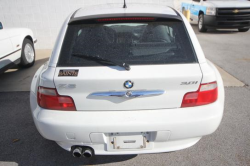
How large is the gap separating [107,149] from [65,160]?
781mm

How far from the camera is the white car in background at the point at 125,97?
1946mm

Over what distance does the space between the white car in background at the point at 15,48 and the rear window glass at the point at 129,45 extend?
3.23m

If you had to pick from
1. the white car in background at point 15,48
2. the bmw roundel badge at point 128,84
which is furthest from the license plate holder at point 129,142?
the white car in background at point 15,48

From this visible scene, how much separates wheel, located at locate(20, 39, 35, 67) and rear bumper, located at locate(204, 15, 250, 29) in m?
7.83

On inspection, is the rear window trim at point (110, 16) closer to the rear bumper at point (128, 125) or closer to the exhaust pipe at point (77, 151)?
the rear bumper at point (128, 125)

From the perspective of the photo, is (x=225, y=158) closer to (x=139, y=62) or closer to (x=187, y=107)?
(x=187, y=107)

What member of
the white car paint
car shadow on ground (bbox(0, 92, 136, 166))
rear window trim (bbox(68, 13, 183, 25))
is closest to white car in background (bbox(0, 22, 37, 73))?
car shadow on ground (bbox(0, 92, 136, 166))

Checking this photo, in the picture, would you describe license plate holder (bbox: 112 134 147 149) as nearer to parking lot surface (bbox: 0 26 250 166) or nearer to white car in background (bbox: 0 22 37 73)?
parking lot surface (bbox: 0 26 250 166)

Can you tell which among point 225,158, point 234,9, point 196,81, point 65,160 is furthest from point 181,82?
point 234,9

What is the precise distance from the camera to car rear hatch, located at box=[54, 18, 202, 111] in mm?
1938

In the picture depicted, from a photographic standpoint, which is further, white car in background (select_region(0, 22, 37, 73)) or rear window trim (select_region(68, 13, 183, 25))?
white car in background (select_region(0, 22, 37, 73))

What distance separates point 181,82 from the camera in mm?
1970

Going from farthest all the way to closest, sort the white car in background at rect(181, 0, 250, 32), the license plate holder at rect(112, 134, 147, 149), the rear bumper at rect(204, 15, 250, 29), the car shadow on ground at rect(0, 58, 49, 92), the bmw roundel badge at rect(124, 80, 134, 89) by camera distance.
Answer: the rear bumper at rect(204, 15, 250, 29), the white car in background at rect(181, 0, 250, 32), the car shadow on ground at rect(0, 58, 49, 92), the license plate holder at rect(112, 134, 147, 149), the bmw roundel badge at rect(124, 80, 134, 89)

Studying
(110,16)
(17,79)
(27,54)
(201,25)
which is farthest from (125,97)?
(201,25)
